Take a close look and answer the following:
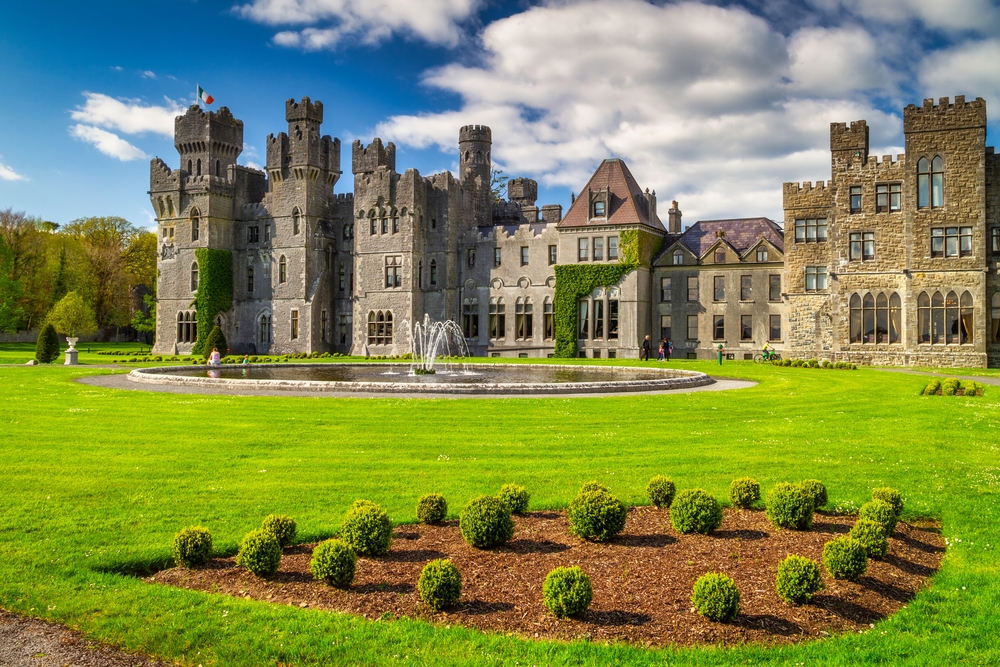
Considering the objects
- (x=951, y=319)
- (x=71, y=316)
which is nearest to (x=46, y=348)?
(x=71, y=316)

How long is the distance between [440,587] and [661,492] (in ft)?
15.6

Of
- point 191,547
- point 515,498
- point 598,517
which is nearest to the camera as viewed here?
point 191,547

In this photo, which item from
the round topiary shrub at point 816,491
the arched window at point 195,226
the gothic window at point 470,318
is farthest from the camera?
the arched window at point 195,226

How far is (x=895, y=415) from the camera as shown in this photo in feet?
68.1

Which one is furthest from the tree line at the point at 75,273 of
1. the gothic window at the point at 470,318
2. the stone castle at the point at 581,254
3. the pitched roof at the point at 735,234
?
the pitched roof at the point at 735,234

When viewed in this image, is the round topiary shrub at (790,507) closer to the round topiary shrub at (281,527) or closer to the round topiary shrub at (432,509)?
the round topiary shrub at (432,509)

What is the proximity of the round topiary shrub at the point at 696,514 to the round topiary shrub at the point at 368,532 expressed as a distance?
3719 mm

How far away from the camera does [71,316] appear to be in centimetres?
7112

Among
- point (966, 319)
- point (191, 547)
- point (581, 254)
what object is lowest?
point (191, 547)

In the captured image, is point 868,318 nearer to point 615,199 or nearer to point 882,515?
point 615,199

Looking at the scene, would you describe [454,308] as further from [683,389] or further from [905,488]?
[905,488]

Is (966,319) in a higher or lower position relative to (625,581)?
higher

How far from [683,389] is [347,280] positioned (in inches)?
1617

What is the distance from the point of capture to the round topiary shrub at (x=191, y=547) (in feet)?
28.7
